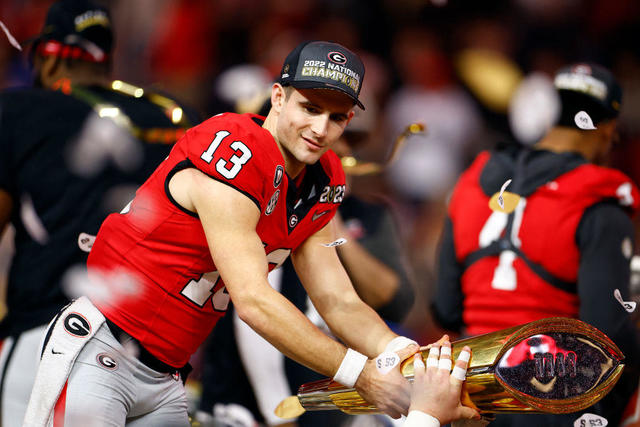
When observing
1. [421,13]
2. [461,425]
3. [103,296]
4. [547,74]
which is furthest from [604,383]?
[421,13]

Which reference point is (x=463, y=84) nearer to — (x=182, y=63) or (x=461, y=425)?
(x=182, y=63)

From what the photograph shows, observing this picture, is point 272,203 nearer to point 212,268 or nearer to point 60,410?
point 212,268

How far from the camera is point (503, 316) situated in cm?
334

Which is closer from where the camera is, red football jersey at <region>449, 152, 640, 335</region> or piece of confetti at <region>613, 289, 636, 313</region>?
piece of confetti at <region>613, 289, 636, 313</region>

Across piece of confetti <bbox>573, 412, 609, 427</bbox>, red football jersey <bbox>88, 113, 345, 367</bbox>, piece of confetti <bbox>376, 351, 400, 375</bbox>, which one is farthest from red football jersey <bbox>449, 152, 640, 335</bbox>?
piece of confetti <bbox>376, 351, 400, 375</bbox>

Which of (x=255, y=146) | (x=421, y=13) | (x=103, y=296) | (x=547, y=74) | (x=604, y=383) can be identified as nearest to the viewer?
(x=604, y=383)

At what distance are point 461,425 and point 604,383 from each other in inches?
15.5

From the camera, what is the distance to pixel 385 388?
95.0 inches

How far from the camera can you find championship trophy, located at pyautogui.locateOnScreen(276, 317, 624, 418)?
2.28m

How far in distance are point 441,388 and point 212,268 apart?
2.48 ft

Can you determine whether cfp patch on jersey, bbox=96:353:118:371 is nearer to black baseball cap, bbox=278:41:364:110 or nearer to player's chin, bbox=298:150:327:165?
player's chin, bbox=298:150:327:165

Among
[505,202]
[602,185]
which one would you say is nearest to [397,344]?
[505,202]

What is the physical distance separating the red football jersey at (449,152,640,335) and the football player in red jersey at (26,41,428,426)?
2.37 ft

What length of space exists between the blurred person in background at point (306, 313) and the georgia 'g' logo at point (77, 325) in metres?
1.27
